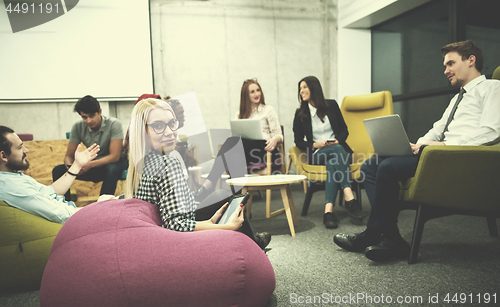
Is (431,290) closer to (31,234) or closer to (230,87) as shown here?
(31,234)

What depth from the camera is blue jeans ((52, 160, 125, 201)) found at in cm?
259

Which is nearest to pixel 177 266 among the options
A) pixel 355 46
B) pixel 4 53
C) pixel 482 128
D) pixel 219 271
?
pixel 219 271

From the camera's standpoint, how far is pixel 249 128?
9.65ft

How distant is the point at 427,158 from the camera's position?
150cm

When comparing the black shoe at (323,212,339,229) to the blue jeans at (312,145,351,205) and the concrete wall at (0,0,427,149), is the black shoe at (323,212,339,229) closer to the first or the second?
the blue jeans at (312,145,351,205)

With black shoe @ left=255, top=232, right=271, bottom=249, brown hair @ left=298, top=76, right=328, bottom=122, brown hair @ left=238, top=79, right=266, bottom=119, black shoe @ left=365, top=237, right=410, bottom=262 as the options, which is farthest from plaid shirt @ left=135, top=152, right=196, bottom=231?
brown hair @ left=238, top=79, right=266, bottom=119

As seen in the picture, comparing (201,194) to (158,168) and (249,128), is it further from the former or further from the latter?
(158,168)

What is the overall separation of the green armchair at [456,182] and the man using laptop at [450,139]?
102mm

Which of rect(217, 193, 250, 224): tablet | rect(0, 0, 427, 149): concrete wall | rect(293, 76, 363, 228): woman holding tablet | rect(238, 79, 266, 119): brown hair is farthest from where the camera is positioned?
rect(0, 0, 427, 149): concrete wall

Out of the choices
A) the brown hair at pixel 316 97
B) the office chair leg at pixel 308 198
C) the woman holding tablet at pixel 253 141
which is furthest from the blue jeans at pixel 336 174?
the woman holding tablet at pixel 253 141

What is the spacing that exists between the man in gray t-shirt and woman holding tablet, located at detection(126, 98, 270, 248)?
1.64m

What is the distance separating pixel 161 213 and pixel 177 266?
0.81ft

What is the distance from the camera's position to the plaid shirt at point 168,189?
1.06 metres

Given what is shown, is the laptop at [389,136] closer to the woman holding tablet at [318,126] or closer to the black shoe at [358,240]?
the black shoe at [358,240]
